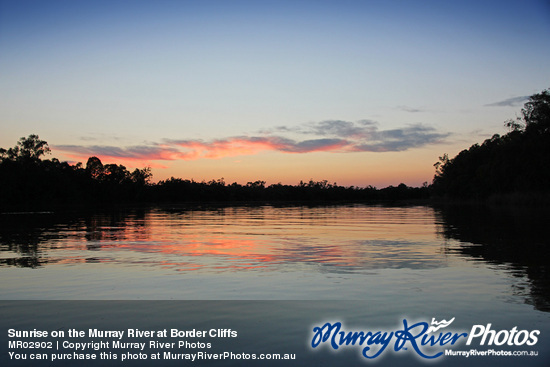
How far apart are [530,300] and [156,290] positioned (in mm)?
7983

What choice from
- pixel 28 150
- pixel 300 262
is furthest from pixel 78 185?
pixel 300 262

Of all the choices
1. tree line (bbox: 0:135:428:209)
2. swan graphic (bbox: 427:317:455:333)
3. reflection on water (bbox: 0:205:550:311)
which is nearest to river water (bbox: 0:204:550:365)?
reflection on water (bbox: 0:205:550:311)

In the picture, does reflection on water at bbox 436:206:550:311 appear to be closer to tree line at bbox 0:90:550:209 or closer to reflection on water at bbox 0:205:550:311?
reflection on water at bbox 0:205:550:311

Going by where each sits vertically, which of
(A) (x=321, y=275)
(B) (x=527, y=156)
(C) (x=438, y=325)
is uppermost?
(B) (x=527, y=156)

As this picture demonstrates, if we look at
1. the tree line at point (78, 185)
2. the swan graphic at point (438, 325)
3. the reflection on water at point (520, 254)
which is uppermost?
the tree line at point (78, 185)

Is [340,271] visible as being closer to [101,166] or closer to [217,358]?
[217,358]

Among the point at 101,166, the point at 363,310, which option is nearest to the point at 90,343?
the point at 363,310

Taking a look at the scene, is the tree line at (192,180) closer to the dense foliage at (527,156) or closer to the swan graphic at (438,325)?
the dense foliage at (527,156)

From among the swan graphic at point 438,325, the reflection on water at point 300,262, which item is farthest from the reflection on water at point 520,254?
the swan graphic at point 438,325

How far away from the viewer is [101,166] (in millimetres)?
156125

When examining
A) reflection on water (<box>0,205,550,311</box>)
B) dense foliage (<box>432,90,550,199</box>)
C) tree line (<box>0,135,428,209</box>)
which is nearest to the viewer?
reflection on water (<box>0,205,550,311</box>)

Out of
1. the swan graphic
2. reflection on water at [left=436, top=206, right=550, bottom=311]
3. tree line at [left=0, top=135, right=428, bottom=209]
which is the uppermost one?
tree line at [left=0, top=135, right=428, bottom=209]

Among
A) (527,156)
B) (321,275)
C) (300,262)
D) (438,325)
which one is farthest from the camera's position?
(527,156)

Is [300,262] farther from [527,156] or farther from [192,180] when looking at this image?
[192,180]
